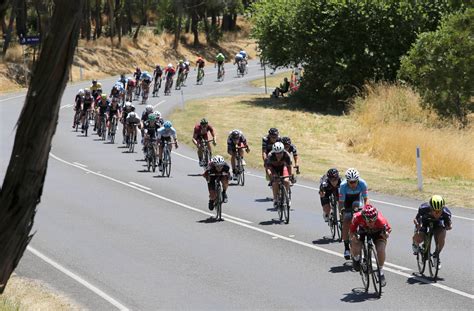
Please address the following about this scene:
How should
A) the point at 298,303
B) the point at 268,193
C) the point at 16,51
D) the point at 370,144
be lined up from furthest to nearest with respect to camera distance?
the point at 16,51 < the point at 370,144 < the point at 268,193 < the point at 298,303

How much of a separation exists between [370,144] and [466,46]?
27.2 feet

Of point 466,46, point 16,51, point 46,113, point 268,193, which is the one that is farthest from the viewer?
point 16,51

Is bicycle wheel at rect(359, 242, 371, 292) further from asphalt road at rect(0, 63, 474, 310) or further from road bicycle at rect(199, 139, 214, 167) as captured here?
road bicycle at rect(199, 139, 214, 167)

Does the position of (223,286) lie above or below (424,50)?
below

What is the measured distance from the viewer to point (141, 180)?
2745 centimetres

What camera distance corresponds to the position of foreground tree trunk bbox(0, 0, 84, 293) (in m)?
7.67

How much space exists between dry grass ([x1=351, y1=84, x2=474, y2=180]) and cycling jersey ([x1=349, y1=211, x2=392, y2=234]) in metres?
16.5

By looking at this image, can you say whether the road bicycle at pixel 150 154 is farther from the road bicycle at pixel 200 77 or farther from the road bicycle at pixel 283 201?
the road bicycle at pixel 200 77

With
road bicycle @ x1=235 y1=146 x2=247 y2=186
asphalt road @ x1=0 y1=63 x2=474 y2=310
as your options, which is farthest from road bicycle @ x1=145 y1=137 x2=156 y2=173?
road bicycle @ x1=235 y1=146 x2=247 y2=186

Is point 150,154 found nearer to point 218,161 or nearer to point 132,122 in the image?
point 132,122

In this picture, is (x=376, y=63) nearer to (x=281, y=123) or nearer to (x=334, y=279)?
(x=281, y=123)

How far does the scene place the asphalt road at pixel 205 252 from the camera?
13.6 meters

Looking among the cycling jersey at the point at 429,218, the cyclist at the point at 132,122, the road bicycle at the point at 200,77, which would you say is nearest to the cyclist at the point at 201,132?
the cyclist at the point at 132,122

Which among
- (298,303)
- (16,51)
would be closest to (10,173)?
(298,303)
